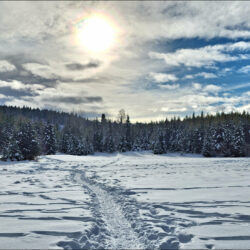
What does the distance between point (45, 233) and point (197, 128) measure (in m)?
59.5

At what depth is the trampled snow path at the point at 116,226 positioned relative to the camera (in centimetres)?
511

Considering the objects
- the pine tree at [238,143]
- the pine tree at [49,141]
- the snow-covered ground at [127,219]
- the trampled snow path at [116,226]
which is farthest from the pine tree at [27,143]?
the pine tree at [238,143]

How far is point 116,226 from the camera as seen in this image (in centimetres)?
634

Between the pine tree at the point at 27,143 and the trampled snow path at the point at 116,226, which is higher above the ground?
the pine tree at the point at 27,143

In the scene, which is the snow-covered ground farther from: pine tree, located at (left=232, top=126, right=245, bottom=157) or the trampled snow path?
pine tree, located at (left=232, top=126, right=245, bottom=157)

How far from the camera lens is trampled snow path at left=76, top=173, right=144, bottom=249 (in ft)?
16.8

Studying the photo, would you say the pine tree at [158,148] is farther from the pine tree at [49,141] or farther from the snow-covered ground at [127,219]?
the snow-covered ground at [127,219]

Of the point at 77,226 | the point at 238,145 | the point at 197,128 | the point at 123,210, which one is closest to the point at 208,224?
the point at 123,210

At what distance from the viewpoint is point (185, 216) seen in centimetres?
702

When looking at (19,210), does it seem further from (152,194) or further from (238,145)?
(238,145)

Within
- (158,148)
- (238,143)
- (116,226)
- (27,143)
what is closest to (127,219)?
(116,226)

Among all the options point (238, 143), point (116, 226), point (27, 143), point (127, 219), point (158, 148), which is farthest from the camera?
point (158, 148)

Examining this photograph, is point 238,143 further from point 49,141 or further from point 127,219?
point 127,219

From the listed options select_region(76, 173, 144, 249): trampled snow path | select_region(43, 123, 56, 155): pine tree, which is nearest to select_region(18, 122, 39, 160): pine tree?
select_region(43, 123, 56, 155): pine tree
